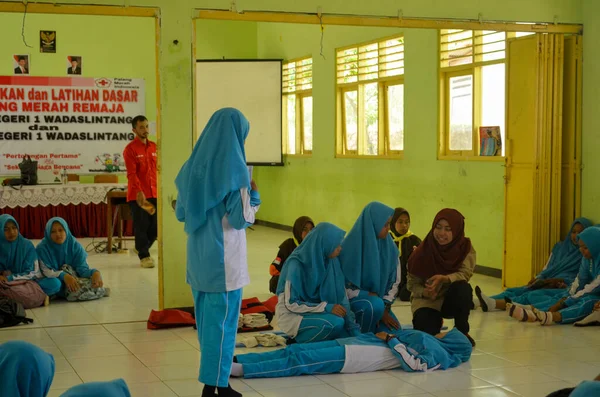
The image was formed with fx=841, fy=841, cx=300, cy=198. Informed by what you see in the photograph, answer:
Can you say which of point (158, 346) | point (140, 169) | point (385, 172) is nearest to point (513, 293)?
point (158, 346)

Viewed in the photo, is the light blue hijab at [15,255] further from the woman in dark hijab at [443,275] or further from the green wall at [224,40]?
the green wall at [224,40]

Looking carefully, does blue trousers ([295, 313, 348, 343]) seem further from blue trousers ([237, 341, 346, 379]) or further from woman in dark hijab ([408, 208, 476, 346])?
woman in dark hijab ([408, 208, 476, 346])

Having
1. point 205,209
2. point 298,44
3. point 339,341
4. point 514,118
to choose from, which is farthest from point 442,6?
point 298,44

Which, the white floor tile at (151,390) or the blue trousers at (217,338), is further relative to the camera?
the white floor tile at (151,390)

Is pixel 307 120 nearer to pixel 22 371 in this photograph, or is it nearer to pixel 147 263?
pixel 147 263

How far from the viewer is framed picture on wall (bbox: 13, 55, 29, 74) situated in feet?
40.3

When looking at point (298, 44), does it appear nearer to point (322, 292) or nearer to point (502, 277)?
point (502, 277)

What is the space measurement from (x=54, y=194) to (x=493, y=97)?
589 cm

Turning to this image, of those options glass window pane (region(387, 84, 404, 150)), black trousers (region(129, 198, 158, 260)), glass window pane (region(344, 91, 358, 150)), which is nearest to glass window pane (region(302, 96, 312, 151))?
glass window pane (region(344, 91, 358, 150))

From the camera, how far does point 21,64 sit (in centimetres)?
1232

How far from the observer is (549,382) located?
4582mm

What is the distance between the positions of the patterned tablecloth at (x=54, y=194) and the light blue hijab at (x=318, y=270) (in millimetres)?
6352

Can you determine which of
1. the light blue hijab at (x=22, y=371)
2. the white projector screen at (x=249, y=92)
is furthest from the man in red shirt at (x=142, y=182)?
the light blue hijab at (x=22, y=371)

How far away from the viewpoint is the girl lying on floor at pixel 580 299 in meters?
6.15
